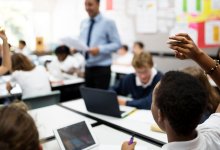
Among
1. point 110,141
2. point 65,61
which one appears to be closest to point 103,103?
point 110,141

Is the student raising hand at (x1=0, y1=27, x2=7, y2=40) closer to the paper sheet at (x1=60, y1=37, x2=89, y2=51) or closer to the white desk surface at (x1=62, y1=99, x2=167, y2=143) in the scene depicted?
the white desk surface at (x1=62, y1=99, x2=167, y2=143)

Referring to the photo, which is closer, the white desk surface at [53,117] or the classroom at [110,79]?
the classroom at [110,79]

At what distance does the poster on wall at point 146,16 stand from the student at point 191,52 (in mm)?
3932

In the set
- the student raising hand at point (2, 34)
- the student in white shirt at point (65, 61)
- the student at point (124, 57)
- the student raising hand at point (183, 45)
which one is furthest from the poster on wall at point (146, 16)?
the student raising hand at point (183, 45)

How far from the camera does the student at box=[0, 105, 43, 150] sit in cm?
80

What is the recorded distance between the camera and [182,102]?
91cm

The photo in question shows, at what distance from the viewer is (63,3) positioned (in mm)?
7320

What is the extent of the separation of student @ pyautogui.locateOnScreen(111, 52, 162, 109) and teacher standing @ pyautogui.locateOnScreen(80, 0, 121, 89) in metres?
0.36

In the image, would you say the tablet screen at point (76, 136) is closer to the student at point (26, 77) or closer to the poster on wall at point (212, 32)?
the student at point (26, 77)

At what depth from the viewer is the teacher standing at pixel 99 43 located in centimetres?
301

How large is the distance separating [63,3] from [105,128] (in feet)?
20.1

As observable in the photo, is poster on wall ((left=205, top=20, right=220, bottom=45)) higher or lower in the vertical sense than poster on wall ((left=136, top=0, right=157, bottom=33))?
lower

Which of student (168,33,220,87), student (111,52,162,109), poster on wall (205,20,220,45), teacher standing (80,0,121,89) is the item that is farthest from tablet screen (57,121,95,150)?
poster on wall (205,20,220,45)

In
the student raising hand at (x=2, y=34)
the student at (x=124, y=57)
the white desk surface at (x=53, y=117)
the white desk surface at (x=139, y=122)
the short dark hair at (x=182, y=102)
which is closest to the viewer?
the short dark hair at (x=182, y=102)
